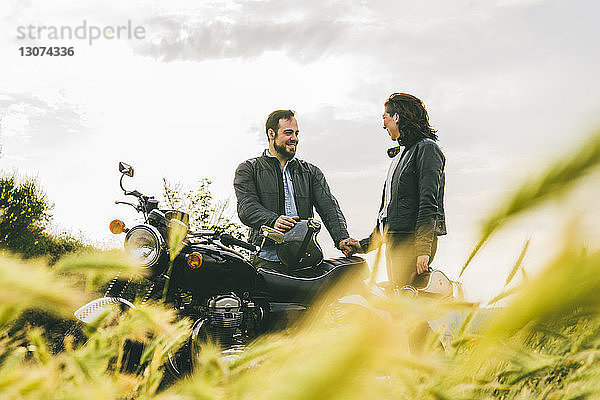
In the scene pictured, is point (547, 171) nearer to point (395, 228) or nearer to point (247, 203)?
point (395, 228)

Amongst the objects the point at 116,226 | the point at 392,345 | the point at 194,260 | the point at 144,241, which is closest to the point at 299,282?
the point at 194,260

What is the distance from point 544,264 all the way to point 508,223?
0.20 feet

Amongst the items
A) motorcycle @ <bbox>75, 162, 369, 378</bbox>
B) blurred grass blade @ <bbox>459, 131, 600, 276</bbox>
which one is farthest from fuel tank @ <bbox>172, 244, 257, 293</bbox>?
blurred grass blade @ <bbox>459, 131, 600, 276</bbox>

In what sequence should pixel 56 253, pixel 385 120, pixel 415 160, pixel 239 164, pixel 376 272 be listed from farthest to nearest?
pixel 56 253
pixel 239 164
pixel 385 120
pixel 415 160
pixel 376 272

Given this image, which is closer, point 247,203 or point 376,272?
point 376,272

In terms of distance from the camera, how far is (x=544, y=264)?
22 cm

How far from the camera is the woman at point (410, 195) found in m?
2.97

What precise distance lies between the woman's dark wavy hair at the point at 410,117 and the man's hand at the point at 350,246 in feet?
3.39

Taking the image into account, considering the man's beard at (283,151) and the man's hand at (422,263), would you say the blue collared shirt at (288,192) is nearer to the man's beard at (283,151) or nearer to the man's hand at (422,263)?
the man's beard at (283,151)

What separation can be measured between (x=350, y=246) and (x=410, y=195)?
3.49 ft

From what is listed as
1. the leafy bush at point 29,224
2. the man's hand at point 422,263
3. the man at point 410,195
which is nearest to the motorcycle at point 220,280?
the man at point 410,195

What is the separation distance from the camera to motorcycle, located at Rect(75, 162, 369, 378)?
3.53 meters

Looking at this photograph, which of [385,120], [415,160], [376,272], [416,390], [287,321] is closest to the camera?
[416,390]

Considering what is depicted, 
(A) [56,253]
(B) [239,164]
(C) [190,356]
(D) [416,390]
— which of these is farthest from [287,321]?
(A) [56,253]
